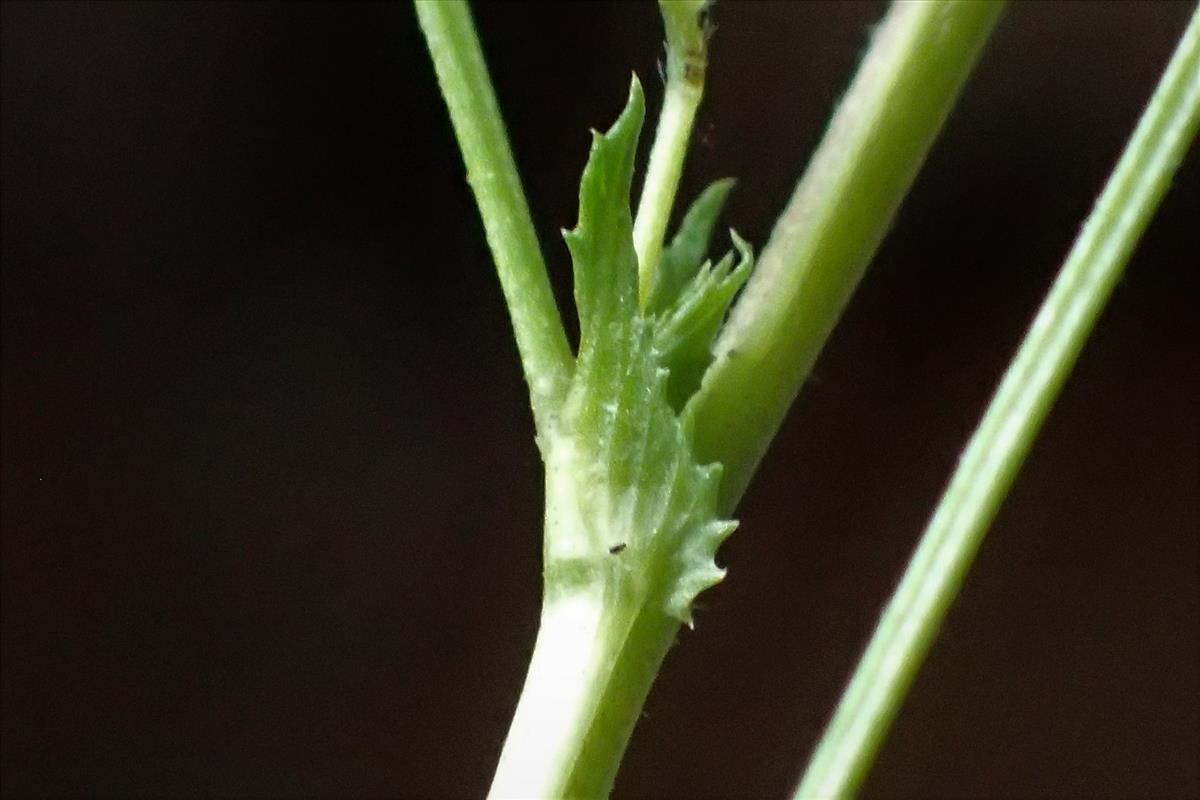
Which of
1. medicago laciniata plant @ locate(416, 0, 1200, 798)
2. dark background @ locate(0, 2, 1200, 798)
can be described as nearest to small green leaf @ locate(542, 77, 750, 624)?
medicago laciniata plant @ locate(416, 0, 1200, 798)

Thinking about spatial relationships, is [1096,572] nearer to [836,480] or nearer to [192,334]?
[836,480]

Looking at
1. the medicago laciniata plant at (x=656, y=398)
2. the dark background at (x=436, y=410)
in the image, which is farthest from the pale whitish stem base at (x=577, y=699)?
the dark background at (x=436, y=410)

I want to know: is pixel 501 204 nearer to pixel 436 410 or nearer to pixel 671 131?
pixel 671 131

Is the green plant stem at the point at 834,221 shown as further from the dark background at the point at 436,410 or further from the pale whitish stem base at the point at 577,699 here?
the dark background at the point at 436,410

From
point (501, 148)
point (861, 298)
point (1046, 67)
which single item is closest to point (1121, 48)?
point (1046, 67)

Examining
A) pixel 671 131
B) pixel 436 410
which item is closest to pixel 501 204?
pixel 671 131
